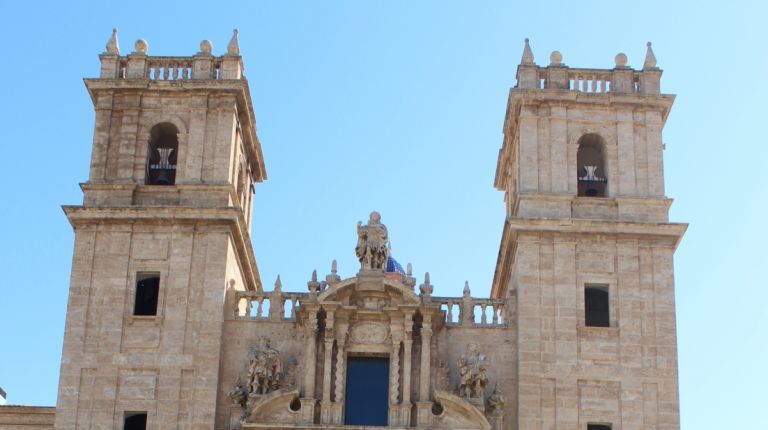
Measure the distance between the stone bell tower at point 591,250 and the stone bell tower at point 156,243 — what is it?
6.74m

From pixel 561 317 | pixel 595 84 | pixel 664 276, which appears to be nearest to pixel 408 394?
pixel 561 317

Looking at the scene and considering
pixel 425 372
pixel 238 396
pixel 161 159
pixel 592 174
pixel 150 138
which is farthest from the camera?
pixel 161 159

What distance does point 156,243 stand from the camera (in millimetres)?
37875

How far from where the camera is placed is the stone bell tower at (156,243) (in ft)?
119

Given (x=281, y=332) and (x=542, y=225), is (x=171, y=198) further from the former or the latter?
(x=542, y=225)

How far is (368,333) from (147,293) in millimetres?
5237

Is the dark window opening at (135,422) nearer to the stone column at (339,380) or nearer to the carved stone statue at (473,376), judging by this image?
the stone column at (339,380)

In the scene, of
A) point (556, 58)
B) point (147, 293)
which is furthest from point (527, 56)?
point (147, 293)

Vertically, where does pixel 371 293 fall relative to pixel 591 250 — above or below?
below

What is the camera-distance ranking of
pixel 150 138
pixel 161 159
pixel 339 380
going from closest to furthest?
pixel 339 380 → pixel 150 138 → pixel 161 159

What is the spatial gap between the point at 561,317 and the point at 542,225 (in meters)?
2.20

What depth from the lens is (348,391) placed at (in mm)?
36719

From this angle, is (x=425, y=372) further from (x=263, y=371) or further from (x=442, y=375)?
(x=263, y=371)

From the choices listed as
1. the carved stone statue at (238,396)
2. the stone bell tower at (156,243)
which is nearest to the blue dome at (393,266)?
the stone bell tower at (156,243)
